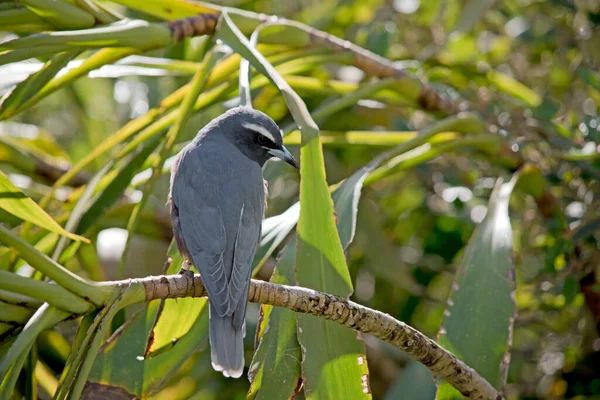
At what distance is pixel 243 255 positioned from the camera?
2.30m

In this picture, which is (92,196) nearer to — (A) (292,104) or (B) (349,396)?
(A) (292,104)

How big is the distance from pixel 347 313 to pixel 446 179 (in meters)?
1.89

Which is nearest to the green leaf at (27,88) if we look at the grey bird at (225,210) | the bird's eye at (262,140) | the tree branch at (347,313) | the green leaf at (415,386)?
the grey bird at (225,210)

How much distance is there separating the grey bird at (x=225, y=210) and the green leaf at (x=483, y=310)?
631mm

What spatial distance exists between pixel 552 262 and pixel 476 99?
1055 mm

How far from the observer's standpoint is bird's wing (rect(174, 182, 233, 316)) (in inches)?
84.0

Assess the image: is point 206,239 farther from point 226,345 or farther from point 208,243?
point 226,345

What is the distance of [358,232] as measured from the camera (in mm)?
3908

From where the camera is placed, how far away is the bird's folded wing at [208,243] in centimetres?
213

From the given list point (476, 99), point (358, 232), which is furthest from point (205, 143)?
point (476, 99)

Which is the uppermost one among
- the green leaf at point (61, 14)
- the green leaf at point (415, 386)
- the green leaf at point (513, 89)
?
the green leaf at point (513, 89)

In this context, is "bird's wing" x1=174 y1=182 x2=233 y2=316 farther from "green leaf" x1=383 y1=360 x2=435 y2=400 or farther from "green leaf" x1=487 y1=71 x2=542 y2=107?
"green leaf" x1=487 y1=71 x2=542 y2=107

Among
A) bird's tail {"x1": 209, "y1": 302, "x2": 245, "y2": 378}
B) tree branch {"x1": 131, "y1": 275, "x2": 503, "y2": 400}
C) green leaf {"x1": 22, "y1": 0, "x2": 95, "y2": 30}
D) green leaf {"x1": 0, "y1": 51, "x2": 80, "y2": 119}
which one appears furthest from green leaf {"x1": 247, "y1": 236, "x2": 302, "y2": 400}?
green leaf {"x1": 22, "y1": 0, "x2": 95, "y2": 30}

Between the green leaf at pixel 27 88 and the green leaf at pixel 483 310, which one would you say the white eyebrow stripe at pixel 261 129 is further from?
the green leaf at pixel 483 310
